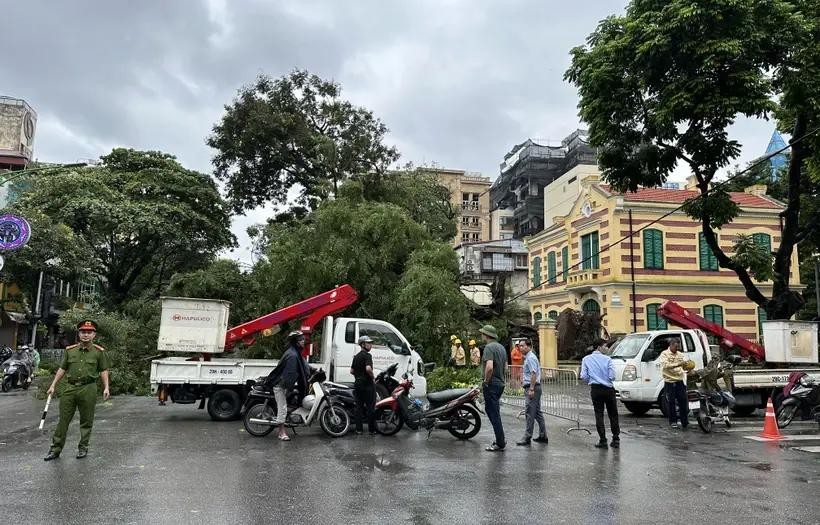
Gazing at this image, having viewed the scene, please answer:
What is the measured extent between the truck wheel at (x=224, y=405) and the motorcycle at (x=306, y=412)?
202 centimetres

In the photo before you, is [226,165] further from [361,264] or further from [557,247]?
[557,247]

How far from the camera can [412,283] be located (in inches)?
752

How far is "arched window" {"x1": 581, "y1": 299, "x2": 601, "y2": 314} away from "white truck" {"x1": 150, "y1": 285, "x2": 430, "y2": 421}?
20.4 m

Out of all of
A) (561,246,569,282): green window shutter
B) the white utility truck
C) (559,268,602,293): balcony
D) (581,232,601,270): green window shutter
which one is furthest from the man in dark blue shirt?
(561,246,569,282): green window shutter

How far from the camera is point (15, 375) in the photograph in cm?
2059

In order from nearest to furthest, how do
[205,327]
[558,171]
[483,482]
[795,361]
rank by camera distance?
[483,482] → [205,327] → [795,361] → [558,171]

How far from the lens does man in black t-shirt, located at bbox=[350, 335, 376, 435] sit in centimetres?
1064

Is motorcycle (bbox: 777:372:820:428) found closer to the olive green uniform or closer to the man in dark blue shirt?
the man in dark blue shirt

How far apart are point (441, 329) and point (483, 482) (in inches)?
483

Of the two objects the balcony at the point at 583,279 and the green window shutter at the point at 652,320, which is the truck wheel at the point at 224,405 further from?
the green window shutter at the point at 652,320

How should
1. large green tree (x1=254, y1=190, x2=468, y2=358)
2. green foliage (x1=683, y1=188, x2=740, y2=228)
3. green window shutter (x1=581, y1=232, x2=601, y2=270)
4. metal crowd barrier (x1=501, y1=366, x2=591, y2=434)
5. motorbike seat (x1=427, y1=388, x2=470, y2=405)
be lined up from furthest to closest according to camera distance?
green window shutter (x1=581, y1=232, x2=601, y2=270) < large green tree (x1=254, y1=190, x2=468, y2=358) < green foliage (x1=683, y1=188, x2=740, y2=228) < metal crowd barrier (x1=501, y1=366, x2=591, y2=434) < motorbike seat (x1=427, y1=388, x2=470, y2=405)

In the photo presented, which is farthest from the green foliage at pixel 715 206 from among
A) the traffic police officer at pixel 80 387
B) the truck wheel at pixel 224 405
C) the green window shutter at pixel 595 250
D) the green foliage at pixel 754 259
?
the green window shutter at pixel 595 250

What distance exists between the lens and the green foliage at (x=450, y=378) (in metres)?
17.5

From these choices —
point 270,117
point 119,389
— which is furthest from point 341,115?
point 119,389
